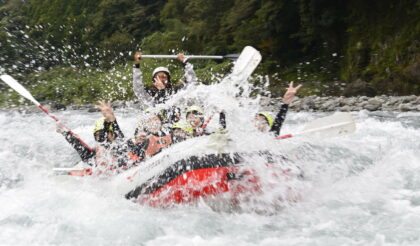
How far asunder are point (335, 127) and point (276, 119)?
630mm

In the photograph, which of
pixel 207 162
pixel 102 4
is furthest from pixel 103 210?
pixel 102 4

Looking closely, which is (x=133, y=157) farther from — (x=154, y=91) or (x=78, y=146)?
(x=154, y=91)

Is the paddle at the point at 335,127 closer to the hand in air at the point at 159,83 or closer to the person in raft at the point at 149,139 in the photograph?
the person in raft at the point at 149,139

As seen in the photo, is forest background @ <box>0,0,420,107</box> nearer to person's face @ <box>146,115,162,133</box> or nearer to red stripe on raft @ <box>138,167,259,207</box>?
person's face @ <box>146,115,162,133</box>

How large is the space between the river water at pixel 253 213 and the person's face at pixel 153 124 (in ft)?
2.60

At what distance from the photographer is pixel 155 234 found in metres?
3.45

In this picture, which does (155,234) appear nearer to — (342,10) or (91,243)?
(91,243)

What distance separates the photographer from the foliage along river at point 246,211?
3.32 meters

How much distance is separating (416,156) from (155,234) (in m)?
3.64

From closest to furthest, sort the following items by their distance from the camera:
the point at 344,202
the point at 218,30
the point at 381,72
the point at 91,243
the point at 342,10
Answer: the point at 91,243 → the point at 344,202 → the point at 381,72 → the point at 342,10 → the point at 218,30

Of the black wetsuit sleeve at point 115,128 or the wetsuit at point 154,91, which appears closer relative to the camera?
the black wetsuit sleeve at point 115,128

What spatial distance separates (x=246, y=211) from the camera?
3738 mm

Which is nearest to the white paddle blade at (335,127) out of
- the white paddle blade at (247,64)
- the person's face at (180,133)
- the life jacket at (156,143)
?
the white paddle blade at (247,64)

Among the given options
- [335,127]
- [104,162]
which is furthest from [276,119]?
[104,162]
